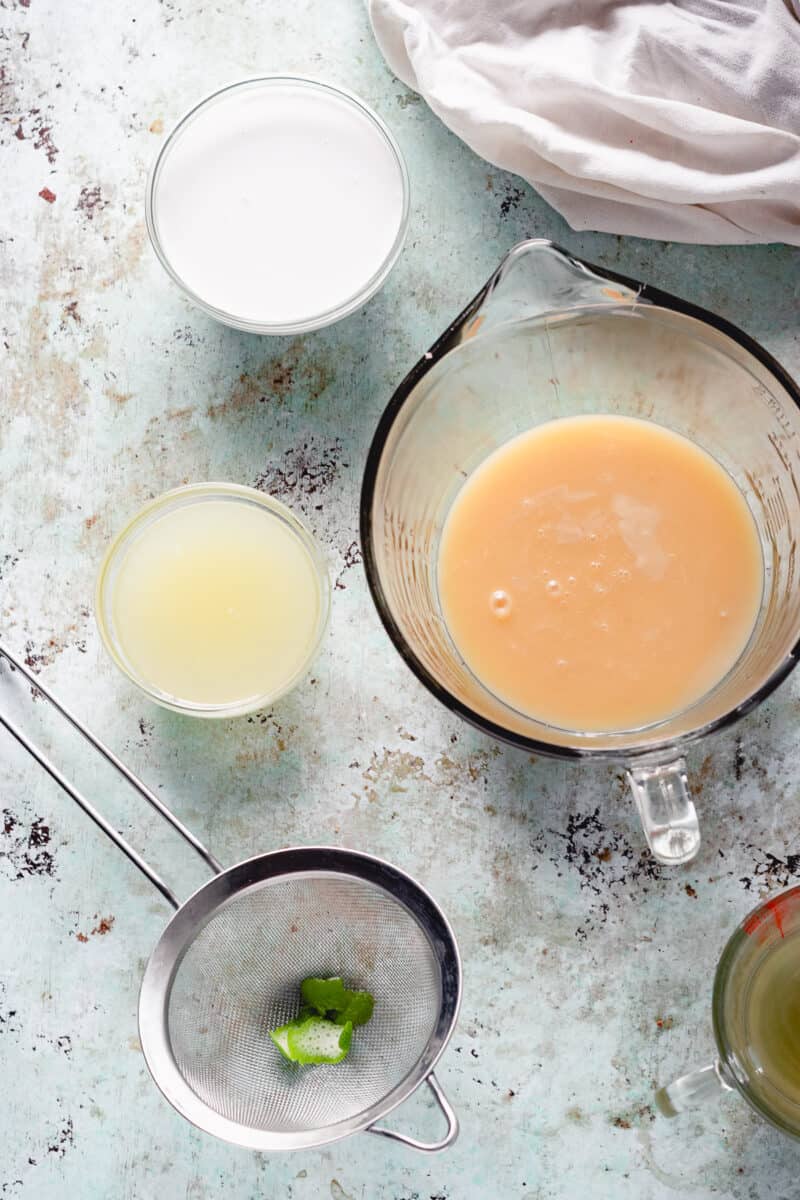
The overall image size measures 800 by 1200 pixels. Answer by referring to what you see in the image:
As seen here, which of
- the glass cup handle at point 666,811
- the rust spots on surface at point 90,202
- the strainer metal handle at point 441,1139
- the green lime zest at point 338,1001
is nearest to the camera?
the glass cup handle at point 666,811

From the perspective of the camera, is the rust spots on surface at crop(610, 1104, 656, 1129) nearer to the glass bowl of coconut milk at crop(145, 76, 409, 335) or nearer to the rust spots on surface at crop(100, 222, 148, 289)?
the glass bowl of coconut milk at crop(145, 76, 409, 335)

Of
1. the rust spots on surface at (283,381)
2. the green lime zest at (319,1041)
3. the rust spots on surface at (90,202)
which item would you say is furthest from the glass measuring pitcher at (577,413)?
the rust spots on surface at (90,202)

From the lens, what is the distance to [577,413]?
1.57 m

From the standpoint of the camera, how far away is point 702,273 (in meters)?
1.67

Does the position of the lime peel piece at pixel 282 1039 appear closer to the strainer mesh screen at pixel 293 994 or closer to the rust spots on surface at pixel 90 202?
the strainer mesh screen at pixel 293 994

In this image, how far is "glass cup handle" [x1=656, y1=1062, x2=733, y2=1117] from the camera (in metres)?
1.54

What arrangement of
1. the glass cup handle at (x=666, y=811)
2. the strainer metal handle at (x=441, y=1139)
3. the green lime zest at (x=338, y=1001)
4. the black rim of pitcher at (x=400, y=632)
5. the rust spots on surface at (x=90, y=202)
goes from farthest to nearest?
1. the rust spots on surface at (x=90, y=202)
2. the green lime zest at (x=338, y=1001)
3. the strainer metal handle at (x=441, y=1139)
4. the glass cup handle at (x=666, y=811)
5. the black rim of pitcher at (x=400, y=632)

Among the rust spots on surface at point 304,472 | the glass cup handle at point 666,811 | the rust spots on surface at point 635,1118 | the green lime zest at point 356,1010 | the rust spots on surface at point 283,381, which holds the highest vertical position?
the rust spots on surface at point 283,381

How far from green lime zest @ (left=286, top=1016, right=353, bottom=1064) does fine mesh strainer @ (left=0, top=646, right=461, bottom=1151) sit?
1.9 inches

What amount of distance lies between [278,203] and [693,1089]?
1.33 meters

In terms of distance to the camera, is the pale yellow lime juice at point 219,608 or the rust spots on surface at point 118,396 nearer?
the pale yellow lime juice at point 219,608

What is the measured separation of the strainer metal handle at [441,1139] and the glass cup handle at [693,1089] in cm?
29

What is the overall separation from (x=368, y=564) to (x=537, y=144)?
25.6 inches

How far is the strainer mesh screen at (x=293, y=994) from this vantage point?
1585 millimetres
